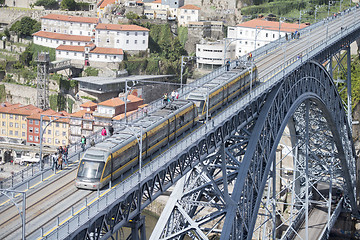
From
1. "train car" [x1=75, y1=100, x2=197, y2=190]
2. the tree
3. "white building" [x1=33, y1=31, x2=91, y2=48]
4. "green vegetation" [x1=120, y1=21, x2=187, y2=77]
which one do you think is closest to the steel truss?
"train car" [x1=75, y1=100, x2=197, y2=190]

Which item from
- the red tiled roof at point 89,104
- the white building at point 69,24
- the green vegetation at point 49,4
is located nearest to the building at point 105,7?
the white building at point 69,24

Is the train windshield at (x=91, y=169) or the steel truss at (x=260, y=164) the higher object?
the train windshield at (x=91, y=169)

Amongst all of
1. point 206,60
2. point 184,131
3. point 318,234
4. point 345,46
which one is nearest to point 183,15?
point 206,60

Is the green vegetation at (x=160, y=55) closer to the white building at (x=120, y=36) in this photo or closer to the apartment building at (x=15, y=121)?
the white building at (x=120, y=36)

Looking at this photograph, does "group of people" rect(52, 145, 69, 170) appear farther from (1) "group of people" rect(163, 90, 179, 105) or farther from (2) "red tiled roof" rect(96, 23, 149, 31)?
(2) "red tiled roof" rect(96, 23, 149, 31)

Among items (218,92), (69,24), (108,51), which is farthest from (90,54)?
(218,92)

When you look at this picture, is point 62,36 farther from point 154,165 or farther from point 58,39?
point 154,165
